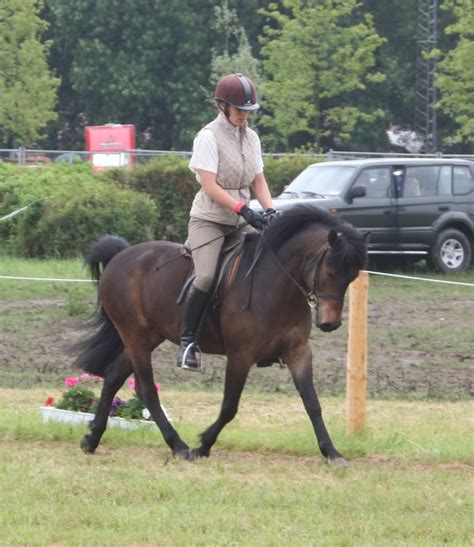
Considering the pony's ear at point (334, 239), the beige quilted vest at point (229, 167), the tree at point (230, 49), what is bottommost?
the pony's ear at point (334, 239)

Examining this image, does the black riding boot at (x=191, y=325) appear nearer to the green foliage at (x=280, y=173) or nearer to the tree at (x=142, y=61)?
the green foliage at (x=280, y=173)

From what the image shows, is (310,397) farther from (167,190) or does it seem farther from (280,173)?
(280,173)

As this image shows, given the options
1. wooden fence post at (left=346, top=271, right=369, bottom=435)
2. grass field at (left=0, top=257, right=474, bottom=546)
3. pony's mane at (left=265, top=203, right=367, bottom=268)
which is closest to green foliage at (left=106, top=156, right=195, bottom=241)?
grass field at (left=0, top=257, right=474, bottom=546)

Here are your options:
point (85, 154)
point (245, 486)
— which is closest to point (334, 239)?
point (245, 486)

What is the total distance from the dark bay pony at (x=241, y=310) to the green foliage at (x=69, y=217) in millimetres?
13213

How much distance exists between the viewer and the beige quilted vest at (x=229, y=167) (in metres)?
8.99

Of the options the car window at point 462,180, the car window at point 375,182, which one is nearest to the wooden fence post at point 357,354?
the car window at point 375,182

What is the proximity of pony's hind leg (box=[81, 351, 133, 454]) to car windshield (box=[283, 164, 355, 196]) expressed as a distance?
45.0 feet

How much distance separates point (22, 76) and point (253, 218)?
4590cm

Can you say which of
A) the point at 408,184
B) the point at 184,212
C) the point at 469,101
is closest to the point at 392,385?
the point at 408,184

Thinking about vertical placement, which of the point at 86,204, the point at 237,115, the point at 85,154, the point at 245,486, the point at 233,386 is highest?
the point at 237,115

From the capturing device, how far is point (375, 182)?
2377 cm

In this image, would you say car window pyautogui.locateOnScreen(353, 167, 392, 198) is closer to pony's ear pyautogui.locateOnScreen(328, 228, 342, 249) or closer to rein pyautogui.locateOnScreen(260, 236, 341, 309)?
rein pyautogui.locateOnScreen(260, 236, 341, 309)

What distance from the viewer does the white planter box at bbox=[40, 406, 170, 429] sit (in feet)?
33.1
